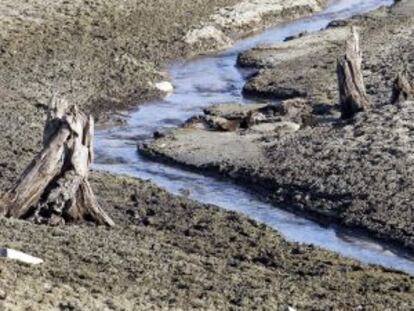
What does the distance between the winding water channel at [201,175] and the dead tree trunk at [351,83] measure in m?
4.10

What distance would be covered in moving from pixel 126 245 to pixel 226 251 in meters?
1.81

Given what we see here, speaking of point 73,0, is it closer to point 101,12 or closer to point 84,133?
point 101,12

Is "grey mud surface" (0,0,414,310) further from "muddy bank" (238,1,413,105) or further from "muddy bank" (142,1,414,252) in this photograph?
"muddy bank" (238,1,413,105)

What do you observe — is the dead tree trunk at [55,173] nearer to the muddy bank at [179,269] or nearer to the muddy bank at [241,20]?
the muddy bank at [179,269]

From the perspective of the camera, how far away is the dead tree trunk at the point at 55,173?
1706 cm

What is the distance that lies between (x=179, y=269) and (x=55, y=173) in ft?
10.2

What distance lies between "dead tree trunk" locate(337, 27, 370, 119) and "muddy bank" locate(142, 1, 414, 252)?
400mm

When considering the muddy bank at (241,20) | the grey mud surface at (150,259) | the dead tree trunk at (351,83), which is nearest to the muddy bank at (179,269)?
the grey mud surface at (150,259)

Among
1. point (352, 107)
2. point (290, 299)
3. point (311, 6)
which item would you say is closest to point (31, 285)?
point (290, 299)

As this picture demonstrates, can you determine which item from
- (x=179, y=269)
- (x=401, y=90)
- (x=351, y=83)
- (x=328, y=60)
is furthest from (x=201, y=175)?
(x=328, y=60)

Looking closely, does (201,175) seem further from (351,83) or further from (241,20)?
(241,20)

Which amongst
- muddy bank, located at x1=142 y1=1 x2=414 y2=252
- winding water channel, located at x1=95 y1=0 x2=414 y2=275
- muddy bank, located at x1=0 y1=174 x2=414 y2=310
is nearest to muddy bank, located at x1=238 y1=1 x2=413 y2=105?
muddy bank, located at x1=142 y1=1 x2=414 y2=252

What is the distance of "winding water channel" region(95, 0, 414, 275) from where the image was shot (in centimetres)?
1923

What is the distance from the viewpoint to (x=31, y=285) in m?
12.8
